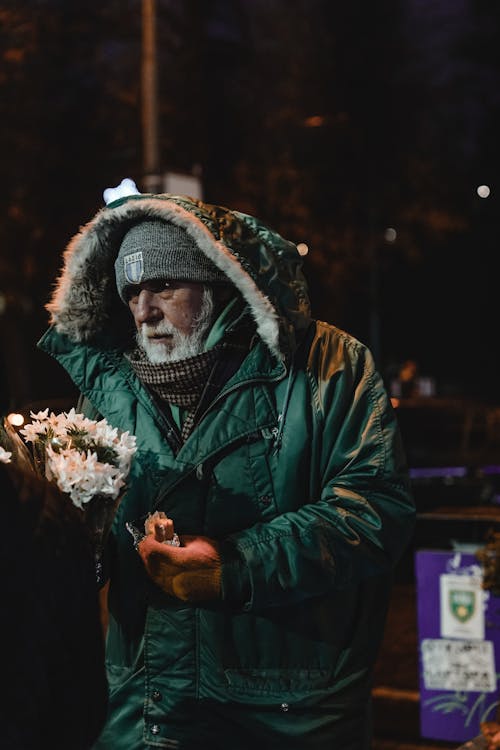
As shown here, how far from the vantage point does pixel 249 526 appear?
8.77 feet

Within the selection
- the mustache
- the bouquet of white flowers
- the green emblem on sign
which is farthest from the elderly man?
the green emblem on sign

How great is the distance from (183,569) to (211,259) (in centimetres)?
92

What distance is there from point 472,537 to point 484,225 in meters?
20.6

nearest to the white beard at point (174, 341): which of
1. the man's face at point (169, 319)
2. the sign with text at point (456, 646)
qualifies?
the man's face at point (169, 319)

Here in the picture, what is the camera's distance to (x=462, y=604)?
17.6 feet

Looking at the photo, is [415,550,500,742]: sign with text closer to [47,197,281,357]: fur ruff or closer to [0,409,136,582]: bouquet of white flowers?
[47,197,281,357]: fur ruff

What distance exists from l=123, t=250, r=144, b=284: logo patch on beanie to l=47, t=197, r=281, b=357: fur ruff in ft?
0.41

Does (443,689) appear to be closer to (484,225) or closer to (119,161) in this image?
(119,161)

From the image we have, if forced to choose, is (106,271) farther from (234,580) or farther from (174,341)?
(234,580)

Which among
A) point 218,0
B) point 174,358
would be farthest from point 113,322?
point 218,0

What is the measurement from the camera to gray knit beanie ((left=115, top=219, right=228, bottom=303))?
2902 mm

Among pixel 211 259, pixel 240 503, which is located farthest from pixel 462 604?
pixel 211 259

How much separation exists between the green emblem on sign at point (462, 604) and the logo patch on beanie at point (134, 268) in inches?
126

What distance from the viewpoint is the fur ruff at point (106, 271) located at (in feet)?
9.30
